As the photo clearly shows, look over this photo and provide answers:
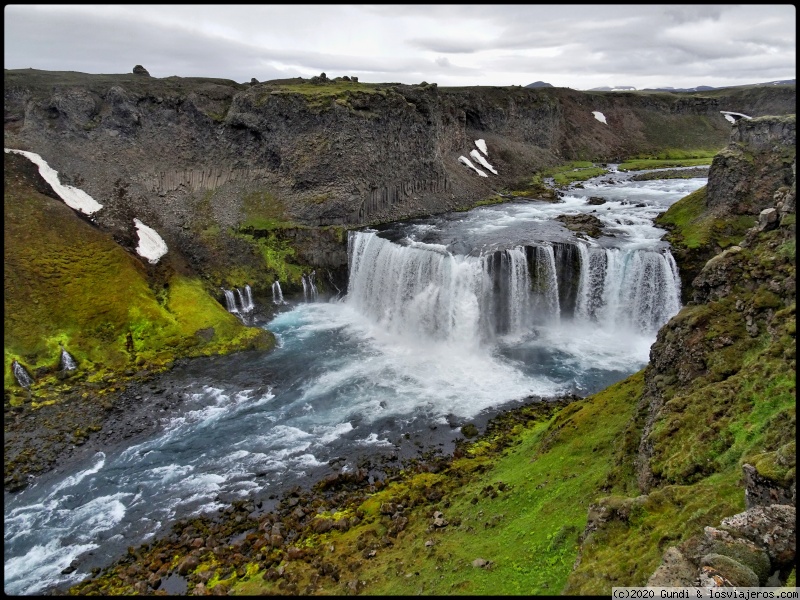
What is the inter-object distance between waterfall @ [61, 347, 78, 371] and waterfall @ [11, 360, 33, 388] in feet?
6.46

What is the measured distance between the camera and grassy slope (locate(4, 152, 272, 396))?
3544 centimetres

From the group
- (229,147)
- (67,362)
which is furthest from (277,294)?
(229,147)

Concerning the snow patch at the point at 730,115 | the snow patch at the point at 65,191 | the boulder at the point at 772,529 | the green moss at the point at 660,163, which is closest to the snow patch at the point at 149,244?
the snow patch at the point at 65,191

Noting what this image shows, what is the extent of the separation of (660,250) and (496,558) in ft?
113

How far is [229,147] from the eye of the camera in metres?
58.5

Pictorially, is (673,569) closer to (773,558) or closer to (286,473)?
(773,558)

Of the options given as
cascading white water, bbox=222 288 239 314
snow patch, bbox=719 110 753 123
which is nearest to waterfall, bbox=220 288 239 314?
cascading white water, bbox=222 288 239 314

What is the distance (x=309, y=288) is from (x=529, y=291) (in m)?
21.6

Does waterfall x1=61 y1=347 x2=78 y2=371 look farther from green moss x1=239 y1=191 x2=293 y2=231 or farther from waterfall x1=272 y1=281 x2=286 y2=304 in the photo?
green moss x1=239 y1=191 x2=293 y2=231

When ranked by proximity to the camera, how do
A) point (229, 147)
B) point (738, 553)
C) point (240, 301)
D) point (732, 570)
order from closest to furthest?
1. point (732, 570)
2. point (738, 553)
3. point (240, 301)
4. point (229, 147)

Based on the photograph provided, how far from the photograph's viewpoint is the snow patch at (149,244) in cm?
4588

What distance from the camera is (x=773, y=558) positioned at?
8.32 meters

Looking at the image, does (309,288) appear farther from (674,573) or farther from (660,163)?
(660,163)

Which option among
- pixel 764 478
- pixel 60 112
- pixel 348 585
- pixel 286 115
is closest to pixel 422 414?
pixel 348 585
